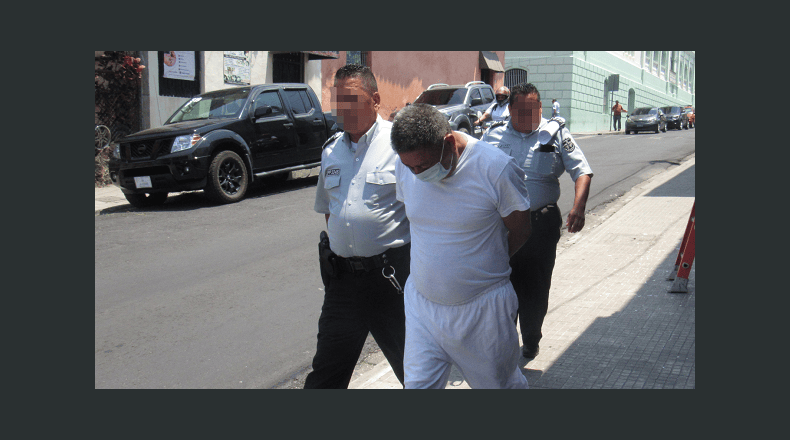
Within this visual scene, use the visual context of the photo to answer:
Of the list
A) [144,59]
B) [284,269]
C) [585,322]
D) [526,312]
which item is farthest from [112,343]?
[144,59]

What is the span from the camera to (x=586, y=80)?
3256 cm

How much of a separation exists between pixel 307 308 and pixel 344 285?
2503 millimetres

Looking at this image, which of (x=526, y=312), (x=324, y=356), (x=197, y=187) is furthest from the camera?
(x=197, y=187)

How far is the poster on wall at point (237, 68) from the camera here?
56.6 ft

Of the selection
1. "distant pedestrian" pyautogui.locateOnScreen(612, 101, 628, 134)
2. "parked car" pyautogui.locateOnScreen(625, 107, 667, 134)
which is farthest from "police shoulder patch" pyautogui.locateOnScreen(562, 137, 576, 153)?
"distant pedestrian" pyautogui.locateOnScreen(612, 101, 628, 134)

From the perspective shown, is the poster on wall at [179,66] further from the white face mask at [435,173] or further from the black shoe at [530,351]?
the white face mask at [435,173]

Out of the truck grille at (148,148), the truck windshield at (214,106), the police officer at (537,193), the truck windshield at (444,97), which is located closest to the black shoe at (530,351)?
the police officer at (537,193)

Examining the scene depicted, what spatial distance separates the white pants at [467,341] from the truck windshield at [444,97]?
45.0 feet

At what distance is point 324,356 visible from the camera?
332cm

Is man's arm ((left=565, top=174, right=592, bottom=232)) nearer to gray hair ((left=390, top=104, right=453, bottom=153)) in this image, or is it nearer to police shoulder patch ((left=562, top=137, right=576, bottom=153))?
police shoulder patch ((left=562, top=137, right=576, bottom=153))

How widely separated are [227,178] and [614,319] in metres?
7.15

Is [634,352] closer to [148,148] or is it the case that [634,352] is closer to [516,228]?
[516,228]

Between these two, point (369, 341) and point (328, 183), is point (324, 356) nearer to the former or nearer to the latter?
point (328, 183)

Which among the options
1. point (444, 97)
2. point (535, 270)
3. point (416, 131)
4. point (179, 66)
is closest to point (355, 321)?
point (416, 131)
